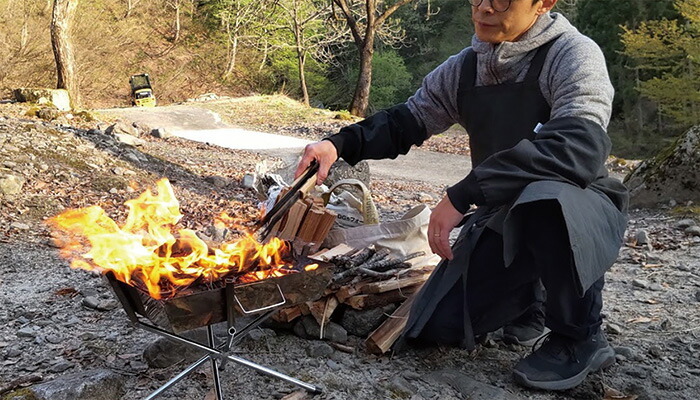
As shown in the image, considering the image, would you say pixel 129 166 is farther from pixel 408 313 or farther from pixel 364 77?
pixel 364 77

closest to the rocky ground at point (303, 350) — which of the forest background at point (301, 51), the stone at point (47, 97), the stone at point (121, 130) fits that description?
the stone at point (121, 130)

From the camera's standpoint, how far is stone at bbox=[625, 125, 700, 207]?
18.9 ft

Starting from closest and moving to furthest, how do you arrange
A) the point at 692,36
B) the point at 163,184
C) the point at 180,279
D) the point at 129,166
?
the point at 180,279
the point at 163,184
the point at 129,166
the point at 692,36

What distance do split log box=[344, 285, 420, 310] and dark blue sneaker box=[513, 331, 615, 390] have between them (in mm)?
577

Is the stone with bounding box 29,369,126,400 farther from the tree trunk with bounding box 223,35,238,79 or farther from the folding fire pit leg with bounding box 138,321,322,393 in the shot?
the tree trunk with bounding box 223,35,238,79

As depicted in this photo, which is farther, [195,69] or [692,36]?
[195,69]

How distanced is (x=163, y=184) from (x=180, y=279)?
76cm

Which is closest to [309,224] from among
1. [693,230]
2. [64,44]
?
[693,230]

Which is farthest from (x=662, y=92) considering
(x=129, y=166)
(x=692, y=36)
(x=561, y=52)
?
(x=561, y=52)

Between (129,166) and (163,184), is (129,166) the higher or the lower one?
the lower one

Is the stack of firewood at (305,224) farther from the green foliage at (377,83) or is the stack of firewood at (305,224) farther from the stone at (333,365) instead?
the green foliage at (377,83)

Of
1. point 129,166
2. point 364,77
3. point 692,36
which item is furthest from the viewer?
point 692,36

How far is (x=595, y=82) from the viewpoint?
2266mm

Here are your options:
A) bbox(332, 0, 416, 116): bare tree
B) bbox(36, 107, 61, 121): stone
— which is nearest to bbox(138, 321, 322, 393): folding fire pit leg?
bbox(36, 107, 61, 121): stone
